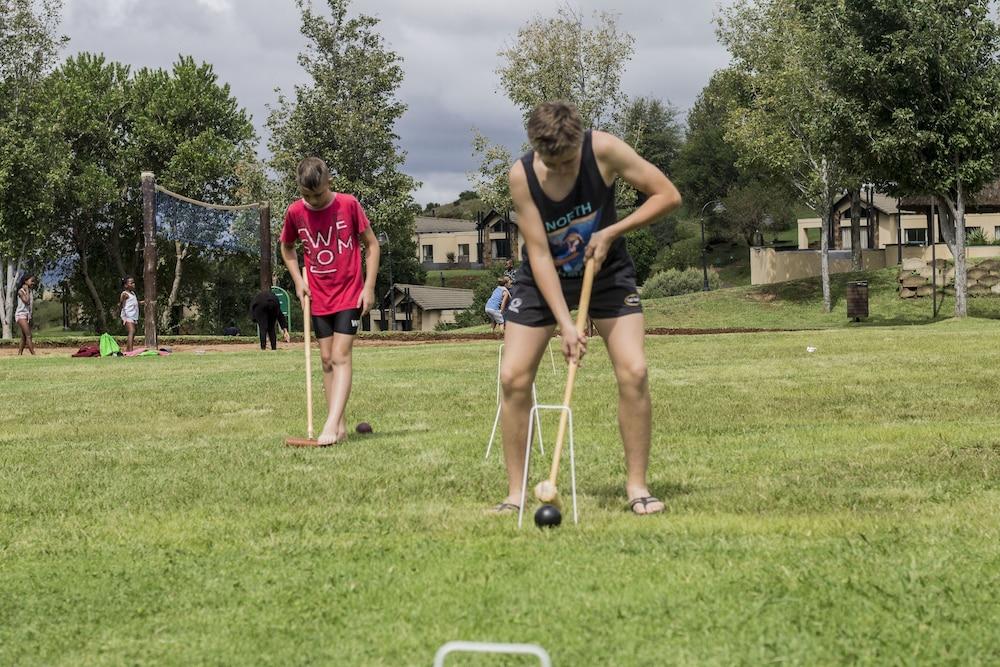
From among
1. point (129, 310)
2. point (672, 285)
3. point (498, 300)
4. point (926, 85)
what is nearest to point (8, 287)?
point (129, 310)

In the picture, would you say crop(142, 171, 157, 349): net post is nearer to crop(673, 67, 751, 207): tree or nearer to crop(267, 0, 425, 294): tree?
crop(267, 0, 425, 294): tree

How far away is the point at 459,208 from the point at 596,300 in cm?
15818

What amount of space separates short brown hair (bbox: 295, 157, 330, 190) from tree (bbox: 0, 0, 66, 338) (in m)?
41.5

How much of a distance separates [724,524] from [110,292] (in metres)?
59.8

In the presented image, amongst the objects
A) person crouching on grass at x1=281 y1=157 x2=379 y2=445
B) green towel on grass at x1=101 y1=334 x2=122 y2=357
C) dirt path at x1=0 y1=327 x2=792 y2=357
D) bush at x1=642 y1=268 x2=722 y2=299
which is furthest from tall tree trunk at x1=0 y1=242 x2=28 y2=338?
person crouching on grass at x1=281 y1=157 x2=379 y2=445

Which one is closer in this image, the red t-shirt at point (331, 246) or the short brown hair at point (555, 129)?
the short brown hair at point (555, 129)

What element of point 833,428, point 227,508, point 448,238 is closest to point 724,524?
point 227,508

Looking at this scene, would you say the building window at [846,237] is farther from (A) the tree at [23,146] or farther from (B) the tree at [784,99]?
(A) the tree at [23,146]

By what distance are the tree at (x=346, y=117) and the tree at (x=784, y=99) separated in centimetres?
1566

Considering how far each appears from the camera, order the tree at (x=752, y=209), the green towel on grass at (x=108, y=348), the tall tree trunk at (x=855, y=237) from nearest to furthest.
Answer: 1. the green towel on grass at (x=108, y=348)
2. the tall tree trunk at (x=855, y=237)
3. the tree at (x=752, y=209)

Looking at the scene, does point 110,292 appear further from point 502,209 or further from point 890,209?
point 890,209

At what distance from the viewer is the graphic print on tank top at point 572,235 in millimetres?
5730

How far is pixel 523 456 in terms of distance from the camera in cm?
597

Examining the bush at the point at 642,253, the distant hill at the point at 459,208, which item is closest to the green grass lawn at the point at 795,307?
the bush at the point at 642,253
